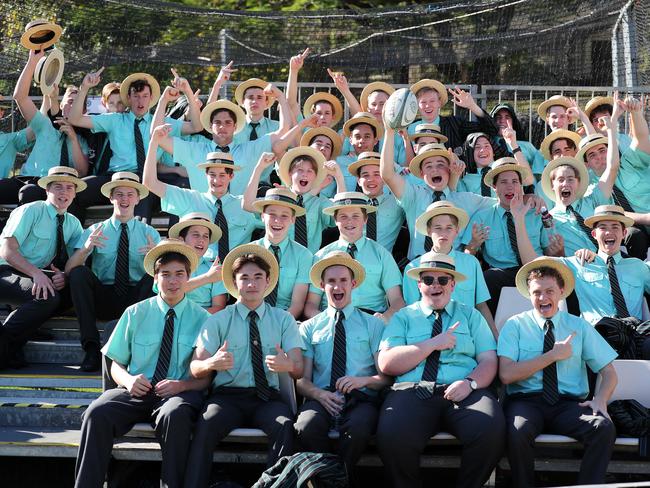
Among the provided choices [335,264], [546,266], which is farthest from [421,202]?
[546,266]

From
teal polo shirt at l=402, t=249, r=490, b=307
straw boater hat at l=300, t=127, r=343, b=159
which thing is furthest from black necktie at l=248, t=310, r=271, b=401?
straw boater hat at l=300, t=127, r=343, b=159

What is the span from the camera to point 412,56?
12.7 m

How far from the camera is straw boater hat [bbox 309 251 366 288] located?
6824mm

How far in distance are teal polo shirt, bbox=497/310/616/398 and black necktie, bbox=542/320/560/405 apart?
3 centimetres

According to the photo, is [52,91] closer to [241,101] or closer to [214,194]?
[241,101]

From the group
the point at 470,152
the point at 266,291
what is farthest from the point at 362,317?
the point at 470,152

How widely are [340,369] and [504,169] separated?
8.92ft

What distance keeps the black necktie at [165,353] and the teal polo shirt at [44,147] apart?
4.11 m

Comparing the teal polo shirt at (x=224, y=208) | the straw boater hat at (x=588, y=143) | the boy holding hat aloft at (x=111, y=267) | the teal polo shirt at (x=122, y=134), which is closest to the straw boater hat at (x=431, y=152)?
the straw boater hat at (x=588, y=143)

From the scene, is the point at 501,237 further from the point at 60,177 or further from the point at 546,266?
the point at 60,177

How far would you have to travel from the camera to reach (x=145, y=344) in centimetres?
670

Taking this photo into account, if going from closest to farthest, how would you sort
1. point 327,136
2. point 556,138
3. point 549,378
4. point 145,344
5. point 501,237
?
point 549,378 → point 145,344 → point 501,237 → point 327,136 → point 556,138

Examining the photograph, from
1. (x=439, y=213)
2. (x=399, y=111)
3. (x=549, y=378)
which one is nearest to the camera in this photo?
(x=549, y=378)

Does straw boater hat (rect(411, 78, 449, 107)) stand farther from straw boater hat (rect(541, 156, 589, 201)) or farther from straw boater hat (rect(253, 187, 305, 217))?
straw boater hat (rect(253, 187, 305, 217))
